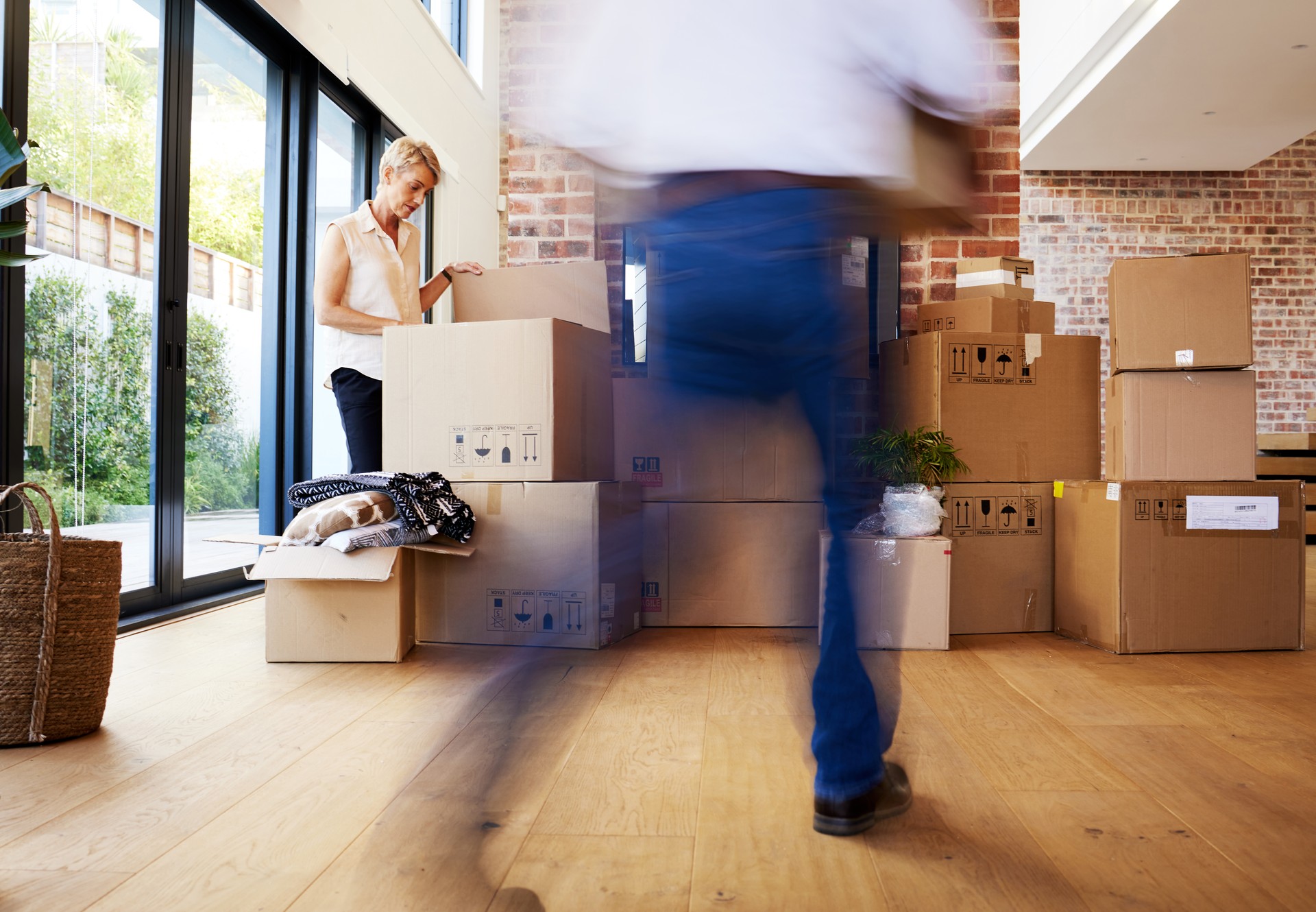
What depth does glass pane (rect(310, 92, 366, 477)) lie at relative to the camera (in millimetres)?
3461

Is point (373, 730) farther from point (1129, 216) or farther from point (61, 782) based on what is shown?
point (1129, 216)

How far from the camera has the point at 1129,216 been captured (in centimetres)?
653

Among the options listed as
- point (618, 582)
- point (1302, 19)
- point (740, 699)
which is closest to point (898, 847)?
point (740, 699)

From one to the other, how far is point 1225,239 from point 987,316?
5347mm

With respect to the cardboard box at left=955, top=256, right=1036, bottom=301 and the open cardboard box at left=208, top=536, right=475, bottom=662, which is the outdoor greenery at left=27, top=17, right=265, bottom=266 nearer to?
the open cardboard box at left=208, top=536, right=475, bottom=662

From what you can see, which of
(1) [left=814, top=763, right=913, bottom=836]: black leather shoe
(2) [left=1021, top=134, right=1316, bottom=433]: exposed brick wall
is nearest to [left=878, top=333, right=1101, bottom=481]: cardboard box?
(1) [left=814, top=763, right=913, bottom=836]: black leather shoe

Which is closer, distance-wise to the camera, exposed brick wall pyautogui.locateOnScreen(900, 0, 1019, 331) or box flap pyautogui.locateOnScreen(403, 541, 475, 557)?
exposed brick wall pyautogui.locateOnScreen(900, 0, 1019, 331)

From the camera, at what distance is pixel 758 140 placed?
2.35 ft

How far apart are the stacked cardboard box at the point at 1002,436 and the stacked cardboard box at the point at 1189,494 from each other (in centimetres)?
19

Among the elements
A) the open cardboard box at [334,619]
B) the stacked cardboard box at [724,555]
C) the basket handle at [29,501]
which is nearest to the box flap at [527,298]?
the stacked cardboard box at [724,555]

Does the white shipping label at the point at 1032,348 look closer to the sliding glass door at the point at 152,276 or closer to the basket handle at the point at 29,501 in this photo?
the basket handle at the point at 29,501

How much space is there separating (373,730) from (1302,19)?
16.8 feet

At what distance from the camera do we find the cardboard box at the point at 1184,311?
216 cm

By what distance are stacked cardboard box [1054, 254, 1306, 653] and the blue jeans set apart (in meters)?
1.40
